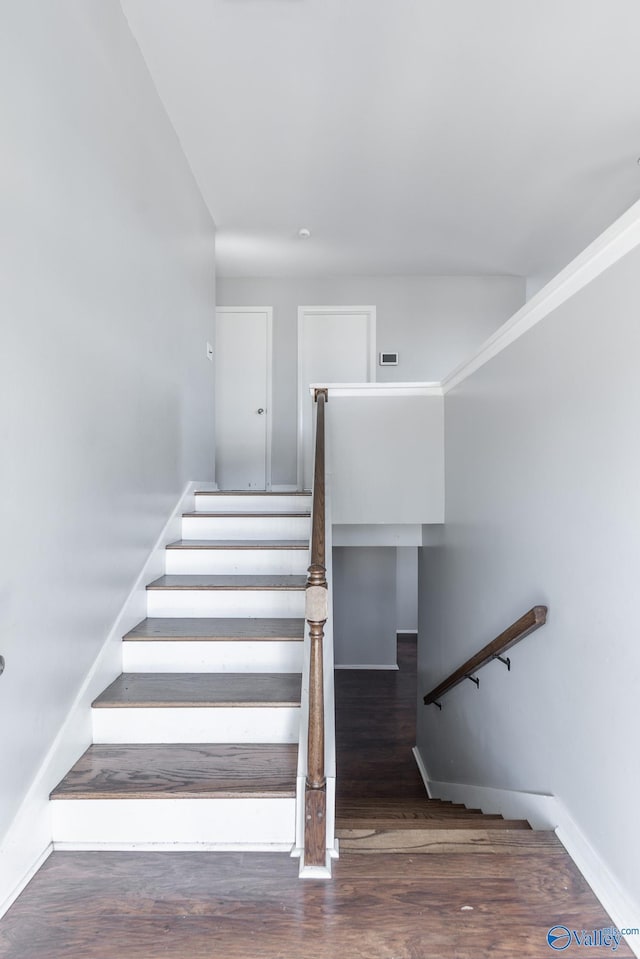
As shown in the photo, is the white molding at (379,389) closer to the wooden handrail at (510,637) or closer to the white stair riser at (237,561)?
the white stair riser at (237,561)

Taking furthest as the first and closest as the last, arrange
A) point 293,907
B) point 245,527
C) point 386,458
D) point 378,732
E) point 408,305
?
point 408,305, point 378,732, point 386,458, point 245,527, point 293,907

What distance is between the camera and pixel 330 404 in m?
3.75

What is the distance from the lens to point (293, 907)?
4.36 ft

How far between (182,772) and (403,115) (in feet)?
10.6

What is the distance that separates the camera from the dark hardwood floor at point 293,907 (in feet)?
4.00

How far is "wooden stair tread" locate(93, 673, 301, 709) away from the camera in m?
1.90

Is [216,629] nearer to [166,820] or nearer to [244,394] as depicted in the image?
[166,820]

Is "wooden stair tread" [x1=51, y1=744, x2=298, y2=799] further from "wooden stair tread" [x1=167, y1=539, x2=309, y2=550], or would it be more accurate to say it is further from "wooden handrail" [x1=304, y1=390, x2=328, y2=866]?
"wooden stair tread" [x1=167, y1=539, x2=309, y2=550]

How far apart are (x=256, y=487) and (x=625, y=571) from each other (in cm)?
421

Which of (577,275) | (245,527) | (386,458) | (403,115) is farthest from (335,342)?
(577,275)

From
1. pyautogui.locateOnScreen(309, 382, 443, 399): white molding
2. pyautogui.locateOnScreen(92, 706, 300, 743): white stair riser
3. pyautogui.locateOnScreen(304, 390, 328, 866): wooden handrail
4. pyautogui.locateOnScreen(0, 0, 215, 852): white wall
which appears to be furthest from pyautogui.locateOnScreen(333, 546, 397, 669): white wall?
pyautogui.locateOnScreen(304, 390, 328, 866): wooden handrail

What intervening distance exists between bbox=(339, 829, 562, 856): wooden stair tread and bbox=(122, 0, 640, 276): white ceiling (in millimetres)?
3074

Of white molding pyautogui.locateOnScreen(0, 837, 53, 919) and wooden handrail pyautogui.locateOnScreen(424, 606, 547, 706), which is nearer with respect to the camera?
white molding pyautogui.locateOnScreen(0, 837, 53, 919)

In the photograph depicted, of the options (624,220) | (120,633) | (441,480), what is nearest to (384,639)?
(441,480)
